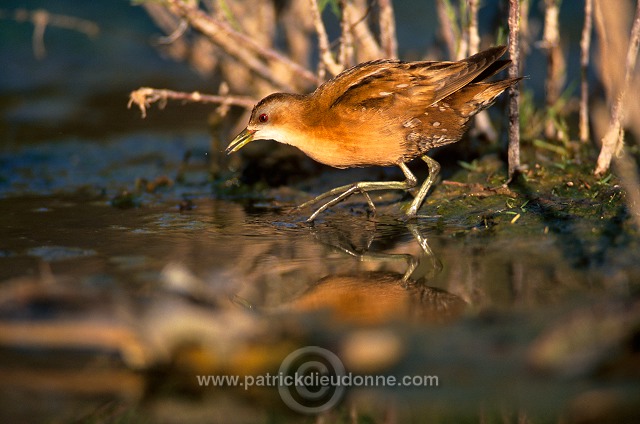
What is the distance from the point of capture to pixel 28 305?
332cm

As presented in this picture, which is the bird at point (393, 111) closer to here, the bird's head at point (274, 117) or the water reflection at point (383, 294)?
the bird's head at point (274, 117)

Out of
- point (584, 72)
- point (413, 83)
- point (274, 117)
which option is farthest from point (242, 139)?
point (584, 72)

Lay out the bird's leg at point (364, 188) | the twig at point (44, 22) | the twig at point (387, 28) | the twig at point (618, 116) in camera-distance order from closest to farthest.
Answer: the twig at point (618, 116) < the bird's leg at point (364, 188) < the twig at point (387, 28) < the twig at point (44, 22)

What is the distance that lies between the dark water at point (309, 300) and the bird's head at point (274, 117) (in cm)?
57

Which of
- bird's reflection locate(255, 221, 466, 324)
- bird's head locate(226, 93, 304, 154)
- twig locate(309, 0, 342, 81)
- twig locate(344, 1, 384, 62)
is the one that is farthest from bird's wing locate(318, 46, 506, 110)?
twig locate(344, 1, 384, 62)

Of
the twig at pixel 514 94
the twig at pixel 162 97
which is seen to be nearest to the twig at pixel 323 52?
the twig at pixel 162 97

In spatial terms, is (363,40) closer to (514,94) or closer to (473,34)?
(473,34)

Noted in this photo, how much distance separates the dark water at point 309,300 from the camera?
2945 millimetres

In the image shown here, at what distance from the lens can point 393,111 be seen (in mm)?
5324

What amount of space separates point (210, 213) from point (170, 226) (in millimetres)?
466

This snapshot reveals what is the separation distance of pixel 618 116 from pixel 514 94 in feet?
2.23

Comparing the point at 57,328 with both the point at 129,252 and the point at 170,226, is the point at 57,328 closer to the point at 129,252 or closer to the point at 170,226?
the point at 129,252

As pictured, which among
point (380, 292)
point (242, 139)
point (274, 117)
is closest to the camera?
point (380, 292)

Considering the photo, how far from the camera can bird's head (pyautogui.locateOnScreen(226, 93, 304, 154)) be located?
18.9 ft
